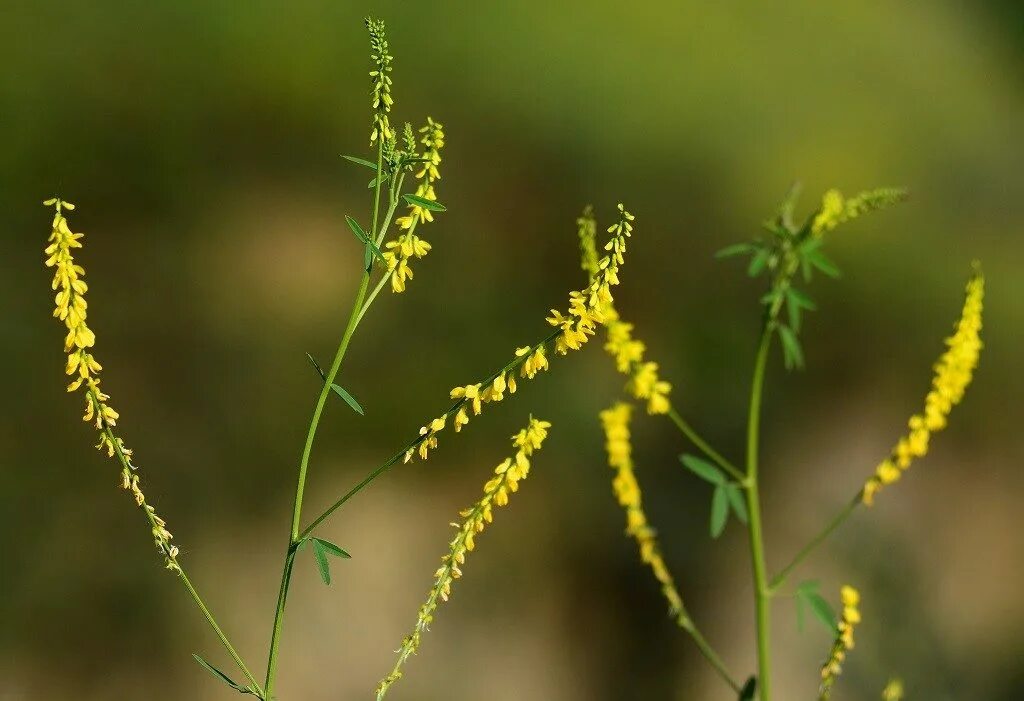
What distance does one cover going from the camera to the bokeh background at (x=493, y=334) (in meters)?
1.20

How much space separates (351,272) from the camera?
4.28 ft

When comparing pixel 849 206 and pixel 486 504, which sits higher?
pixel 849 206

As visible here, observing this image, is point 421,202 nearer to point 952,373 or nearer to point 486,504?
point 486,504

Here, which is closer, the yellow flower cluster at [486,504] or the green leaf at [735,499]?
the yellow flower cluster at [486,504]

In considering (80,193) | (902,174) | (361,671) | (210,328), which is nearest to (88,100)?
(80,193)

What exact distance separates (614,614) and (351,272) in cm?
53

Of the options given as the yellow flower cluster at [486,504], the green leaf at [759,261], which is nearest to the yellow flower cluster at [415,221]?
the yellow flower cluster at [486,504]

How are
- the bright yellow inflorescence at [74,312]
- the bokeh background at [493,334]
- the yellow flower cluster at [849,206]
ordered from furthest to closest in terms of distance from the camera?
the bokeh background at [493,334] < the yellow flower cluster at [849,206] < the bright yellow inflorescence at [74,312]

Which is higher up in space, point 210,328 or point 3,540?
point 210,328

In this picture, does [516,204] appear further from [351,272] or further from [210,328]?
[210,328]

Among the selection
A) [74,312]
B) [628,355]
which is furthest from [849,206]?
[74,312]

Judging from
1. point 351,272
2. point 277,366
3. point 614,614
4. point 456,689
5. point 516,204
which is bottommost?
point 456,689

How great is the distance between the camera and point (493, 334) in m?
1.32

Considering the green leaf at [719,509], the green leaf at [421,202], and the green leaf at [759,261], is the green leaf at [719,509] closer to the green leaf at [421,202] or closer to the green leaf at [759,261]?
the green leaf at [759,261]
